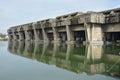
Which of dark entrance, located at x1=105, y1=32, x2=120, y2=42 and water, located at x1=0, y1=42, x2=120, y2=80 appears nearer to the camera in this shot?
water, located at x1=0, y1=42, x2=120, y2=80

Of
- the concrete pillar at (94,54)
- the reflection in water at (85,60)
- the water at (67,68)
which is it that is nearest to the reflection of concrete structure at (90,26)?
the concrete pillar at (94,54)

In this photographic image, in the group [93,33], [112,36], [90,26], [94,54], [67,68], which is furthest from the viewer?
[112,36]

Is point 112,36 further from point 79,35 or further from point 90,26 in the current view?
point 79,35

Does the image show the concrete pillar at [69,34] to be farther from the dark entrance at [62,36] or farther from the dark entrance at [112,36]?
the dark entrance at [62,36]

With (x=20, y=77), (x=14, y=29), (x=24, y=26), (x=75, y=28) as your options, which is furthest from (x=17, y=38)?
(x=20, y=77)

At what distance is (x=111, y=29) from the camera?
48.5m

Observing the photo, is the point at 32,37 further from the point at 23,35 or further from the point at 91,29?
the point at 91,29

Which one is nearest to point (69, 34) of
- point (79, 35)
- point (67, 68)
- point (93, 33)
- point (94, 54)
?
point (79, 35)

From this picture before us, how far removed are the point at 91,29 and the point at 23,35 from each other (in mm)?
55742

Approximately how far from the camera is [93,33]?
4897cm

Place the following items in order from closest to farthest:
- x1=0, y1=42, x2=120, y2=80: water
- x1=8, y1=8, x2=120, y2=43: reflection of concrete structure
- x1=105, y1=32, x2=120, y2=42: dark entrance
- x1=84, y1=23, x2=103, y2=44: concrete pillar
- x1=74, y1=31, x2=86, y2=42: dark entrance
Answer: x1=0, y1=42, x2=120, y2=80: water → x1=8, y1=8, x2=120, y2=43: reflection of concrete structure → x1=84, y1=23, x2=103, y2=44: concrete pillar → x1=105, y1=32, x2=120, y2=42: dark entrance → x1=74, y1=31, x2=86, y2=42: dark entrance

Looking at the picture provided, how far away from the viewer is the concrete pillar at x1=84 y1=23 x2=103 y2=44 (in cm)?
4894

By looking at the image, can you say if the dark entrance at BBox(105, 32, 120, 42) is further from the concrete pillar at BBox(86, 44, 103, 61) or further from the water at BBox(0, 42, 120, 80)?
the water at BBox(0, 42, 120, 80)

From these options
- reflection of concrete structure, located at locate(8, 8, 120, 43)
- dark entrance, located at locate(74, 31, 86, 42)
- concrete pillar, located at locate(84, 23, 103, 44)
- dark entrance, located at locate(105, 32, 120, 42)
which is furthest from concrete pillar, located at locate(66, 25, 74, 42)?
dark entrance, located at locate(105, 32, 120, 42)
